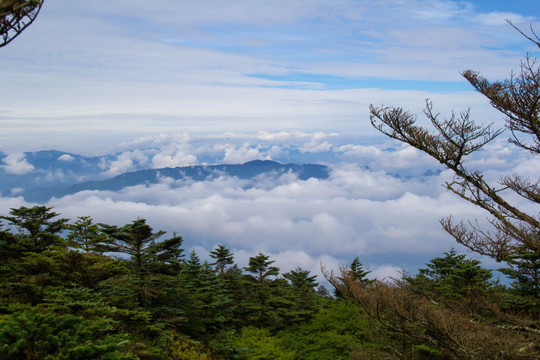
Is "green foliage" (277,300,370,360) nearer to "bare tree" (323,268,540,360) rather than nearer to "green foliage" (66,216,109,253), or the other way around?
"bare tree" (323,268,540,360)

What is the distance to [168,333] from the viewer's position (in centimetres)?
1667

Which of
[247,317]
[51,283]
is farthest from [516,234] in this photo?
[247,317]

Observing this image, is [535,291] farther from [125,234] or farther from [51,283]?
[51,283]

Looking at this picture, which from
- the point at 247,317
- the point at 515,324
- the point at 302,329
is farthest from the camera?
the point at 247,317

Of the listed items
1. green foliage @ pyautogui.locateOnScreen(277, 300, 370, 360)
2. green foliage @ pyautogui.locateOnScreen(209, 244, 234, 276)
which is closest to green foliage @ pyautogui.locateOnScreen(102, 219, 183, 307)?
green foliage @ pyautogui.locateOnScreen(277, 300, 370, 360)

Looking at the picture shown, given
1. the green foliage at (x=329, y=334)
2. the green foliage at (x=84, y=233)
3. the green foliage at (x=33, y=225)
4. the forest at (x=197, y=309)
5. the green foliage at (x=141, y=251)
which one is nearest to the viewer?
the forest at (x=197, y=309)

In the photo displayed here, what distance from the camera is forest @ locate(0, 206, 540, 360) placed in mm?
7844

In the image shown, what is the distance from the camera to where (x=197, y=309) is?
22.1 m

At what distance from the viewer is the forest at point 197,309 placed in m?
7.84

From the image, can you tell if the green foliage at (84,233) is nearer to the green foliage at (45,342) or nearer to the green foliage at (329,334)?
the green foliage at (45,342)

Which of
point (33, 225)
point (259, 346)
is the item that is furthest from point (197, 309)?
point (33, 225)

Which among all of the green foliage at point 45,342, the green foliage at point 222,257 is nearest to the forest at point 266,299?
the green foliage at point 45,342

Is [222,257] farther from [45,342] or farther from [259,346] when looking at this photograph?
[45,342]

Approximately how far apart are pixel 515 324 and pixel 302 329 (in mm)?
19895
